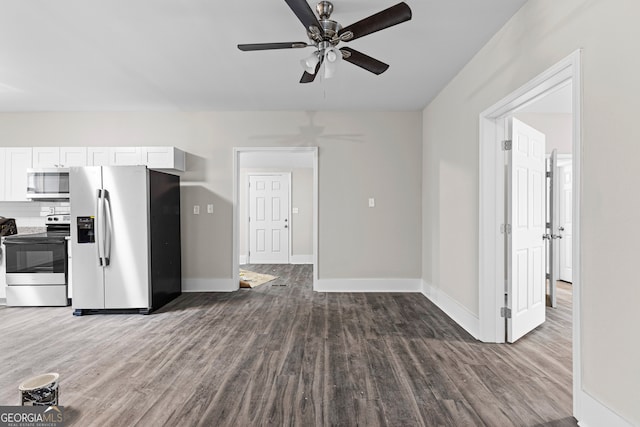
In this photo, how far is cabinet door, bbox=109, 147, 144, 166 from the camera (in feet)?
14.7

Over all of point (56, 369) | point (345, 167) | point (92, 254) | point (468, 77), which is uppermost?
point (468, 77)

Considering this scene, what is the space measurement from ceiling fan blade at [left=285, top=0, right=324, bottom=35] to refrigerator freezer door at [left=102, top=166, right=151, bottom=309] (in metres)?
2.71

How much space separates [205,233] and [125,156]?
4.75 ft

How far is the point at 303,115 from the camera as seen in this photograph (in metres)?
4.88

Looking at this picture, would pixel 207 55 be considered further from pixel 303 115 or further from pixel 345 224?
pixel 345 224

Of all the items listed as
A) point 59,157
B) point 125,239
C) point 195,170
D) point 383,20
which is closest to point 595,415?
point 383,20

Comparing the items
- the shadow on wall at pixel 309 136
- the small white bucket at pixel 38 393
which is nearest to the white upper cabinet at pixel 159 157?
the shadow on wall at pixel 309 136

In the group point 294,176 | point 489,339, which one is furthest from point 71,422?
point 294,176

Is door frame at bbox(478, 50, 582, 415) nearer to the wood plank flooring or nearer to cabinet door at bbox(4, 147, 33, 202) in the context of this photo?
the wood plank flooring

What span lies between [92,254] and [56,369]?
1.59 metres

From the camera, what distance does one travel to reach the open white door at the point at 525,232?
9.71 feet

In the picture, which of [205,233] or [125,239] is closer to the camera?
[125,239]

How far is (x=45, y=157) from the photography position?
14.6ft

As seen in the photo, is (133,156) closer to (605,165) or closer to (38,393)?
(38,393)
